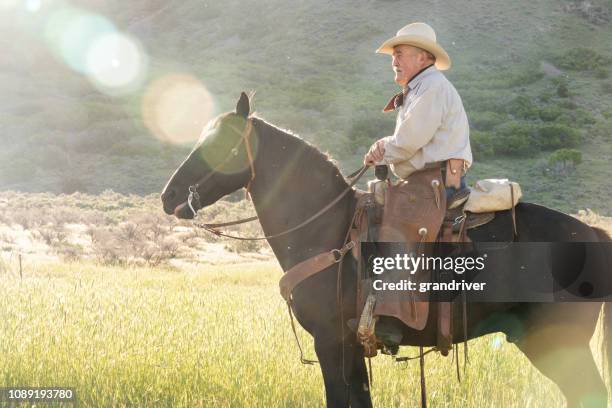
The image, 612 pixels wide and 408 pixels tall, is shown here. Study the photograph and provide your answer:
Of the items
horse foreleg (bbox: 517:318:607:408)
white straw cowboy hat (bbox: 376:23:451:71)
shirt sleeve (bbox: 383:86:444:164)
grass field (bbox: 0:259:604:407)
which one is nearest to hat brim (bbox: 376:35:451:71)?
white straw cowboy hat (bbox: 376:23:451:71)

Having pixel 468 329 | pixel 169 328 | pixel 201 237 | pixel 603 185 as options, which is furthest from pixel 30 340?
pixel 603 185

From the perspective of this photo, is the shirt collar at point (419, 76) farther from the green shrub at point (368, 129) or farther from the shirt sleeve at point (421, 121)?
the green shrub at point (368, 129)

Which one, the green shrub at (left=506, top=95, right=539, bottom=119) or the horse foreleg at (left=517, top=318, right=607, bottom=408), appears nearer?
the horse foreleg at (left=517, top=318, right=607, bottom=408)

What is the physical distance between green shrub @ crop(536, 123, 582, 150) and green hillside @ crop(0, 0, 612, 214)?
3.7 inches

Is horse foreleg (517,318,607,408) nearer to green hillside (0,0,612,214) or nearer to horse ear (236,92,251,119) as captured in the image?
horse ear (236,92,251,119)

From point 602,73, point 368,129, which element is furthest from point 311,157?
point 602,73

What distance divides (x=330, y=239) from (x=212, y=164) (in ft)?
3.65

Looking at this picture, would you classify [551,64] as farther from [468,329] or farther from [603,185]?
[468,329]

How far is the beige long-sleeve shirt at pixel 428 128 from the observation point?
4.66 meters

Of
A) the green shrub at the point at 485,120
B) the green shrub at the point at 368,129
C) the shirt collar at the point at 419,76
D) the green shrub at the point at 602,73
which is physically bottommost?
the shirt collar at the point at 419,76

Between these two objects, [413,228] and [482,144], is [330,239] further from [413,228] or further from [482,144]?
[482,144]

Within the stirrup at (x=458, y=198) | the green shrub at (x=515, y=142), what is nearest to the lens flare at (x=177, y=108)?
the green shrub at (x=515, y=142)

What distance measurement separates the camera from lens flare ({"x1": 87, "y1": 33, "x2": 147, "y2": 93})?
5876 cm

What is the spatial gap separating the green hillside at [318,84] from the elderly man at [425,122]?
1084 inches
